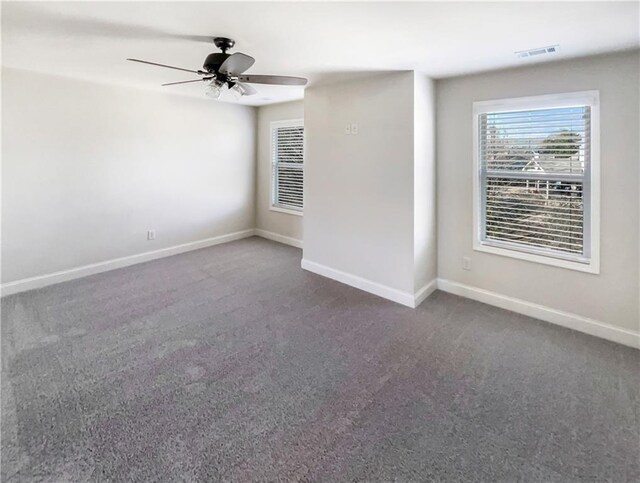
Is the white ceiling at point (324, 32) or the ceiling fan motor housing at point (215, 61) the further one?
the ceiling fan motor housing at point (215, 61)

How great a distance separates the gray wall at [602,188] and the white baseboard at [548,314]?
48 mm

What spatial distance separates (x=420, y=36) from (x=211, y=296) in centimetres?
303

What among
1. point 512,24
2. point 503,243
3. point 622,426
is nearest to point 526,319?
point 503,243

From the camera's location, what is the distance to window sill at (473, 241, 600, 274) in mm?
2811

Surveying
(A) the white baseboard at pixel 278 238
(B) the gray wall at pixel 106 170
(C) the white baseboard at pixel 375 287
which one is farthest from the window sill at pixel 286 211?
(C) the white baseboard at pixel 375 287

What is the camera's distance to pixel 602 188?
2.69m

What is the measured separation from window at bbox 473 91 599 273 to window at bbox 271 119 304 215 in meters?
2.87

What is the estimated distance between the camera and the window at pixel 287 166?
5.46 meters

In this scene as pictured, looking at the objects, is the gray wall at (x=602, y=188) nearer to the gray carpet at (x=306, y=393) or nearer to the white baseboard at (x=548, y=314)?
the white baseboard at (x=548, y=314)

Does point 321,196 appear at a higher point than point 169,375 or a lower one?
higher

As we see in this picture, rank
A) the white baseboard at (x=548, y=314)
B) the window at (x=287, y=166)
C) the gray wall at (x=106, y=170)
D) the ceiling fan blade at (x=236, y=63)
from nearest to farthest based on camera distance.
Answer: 1. the ceiling fan blade at (x=236, y=63)
2. the white baseboard at (x=548, y=314)
3. the gray wall at (x=106, y=170)
4. the window at (x=287, y=166)

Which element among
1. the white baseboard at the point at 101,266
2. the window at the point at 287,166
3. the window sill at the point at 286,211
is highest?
the window at the point at 287,166

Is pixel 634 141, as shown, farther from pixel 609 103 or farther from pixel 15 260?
pixel 15 260

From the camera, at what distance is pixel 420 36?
2.34 m
